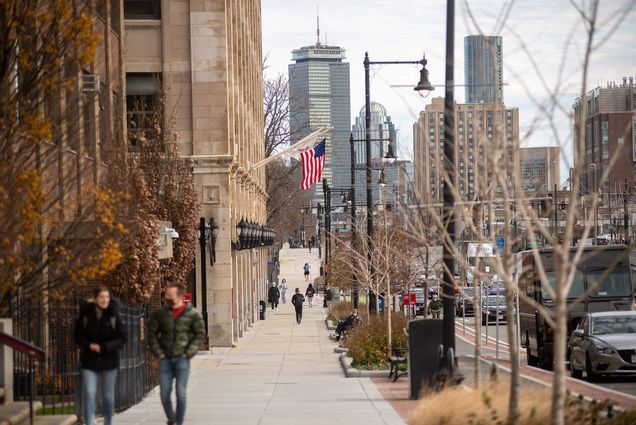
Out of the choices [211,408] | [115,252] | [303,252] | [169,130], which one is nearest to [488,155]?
[115,252]

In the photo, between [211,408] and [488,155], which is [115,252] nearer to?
[488,155]

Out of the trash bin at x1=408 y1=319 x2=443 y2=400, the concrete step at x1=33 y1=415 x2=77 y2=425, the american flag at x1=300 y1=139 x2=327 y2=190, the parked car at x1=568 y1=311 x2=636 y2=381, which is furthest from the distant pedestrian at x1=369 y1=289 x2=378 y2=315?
the concrete step at x1=33 y1=415 x2=77 y2=425

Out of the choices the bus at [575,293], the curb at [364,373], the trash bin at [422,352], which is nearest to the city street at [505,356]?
the bus at [575,293]

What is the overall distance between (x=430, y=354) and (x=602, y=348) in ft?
22.0

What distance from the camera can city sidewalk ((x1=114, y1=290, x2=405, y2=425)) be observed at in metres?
18.7

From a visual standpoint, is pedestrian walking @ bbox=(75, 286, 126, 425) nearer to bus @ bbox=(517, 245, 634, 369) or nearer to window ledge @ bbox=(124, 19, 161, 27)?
bus @ bbox=(517, 245, 634, 369)

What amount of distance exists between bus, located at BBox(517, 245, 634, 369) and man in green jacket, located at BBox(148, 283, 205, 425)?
717 inches

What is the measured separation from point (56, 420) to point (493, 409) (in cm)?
519

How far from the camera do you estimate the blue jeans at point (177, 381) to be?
14930 millimetres

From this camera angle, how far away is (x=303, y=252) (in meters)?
155

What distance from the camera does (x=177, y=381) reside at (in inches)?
592

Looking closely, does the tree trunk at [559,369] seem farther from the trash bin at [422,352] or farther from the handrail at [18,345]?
the trash bin at [422,352]

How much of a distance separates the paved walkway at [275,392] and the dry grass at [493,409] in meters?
1.58

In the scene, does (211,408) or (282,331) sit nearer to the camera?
(211,408)
